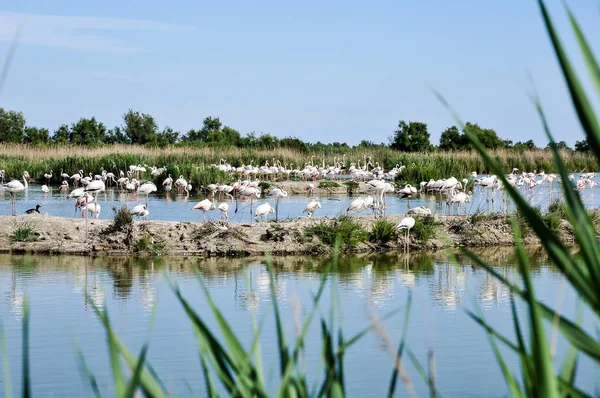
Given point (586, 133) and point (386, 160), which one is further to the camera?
point (386, 160)

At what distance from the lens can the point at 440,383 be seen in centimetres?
717

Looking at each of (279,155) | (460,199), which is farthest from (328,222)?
(279,155)

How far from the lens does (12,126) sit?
74.2m

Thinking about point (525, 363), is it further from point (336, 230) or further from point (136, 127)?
point (136, 127)

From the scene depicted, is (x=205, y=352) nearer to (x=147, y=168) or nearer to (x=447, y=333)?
(x=447, y=333)

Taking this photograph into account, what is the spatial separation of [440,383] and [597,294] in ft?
20.3

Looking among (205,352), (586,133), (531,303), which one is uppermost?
(586,133)

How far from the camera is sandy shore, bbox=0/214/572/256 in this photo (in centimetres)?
1514

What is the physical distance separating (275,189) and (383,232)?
538 cm

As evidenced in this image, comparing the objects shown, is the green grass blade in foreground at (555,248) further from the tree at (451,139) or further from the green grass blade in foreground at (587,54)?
the tree at (451,139)

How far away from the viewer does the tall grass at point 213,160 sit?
3681cm

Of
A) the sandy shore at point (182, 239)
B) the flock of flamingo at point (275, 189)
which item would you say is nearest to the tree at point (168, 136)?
the flock of flamingo at point (275, 189)

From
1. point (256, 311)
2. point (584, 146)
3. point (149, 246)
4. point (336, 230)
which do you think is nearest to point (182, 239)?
point (149, 246)

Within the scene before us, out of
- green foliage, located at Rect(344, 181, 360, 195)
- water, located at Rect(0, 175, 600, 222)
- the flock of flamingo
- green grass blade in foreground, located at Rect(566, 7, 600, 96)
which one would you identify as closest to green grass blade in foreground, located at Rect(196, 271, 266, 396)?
green grass blade in foreground, located at Rect(566, 7, 600, 96)
